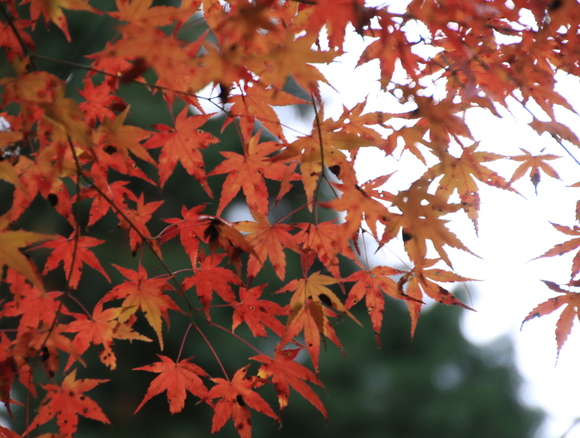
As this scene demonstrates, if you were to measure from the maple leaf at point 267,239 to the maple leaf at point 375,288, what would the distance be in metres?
0.17

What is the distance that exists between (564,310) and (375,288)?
403 mm

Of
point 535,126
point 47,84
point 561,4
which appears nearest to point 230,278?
point 47,84

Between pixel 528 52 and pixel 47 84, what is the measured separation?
95 centimetres

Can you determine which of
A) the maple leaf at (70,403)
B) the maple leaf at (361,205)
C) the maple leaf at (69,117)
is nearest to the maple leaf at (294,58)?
the maple leaf at (361,205)

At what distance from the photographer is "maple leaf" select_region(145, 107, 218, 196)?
1147 millimetres

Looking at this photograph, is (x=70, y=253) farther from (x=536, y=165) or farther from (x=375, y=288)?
(x=536, y=165)

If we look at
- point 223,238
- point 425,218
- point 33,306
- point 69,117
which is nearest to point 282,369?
point 223,238

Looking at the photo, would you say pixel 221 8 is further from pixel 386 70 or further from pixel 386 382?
pixel 386 382

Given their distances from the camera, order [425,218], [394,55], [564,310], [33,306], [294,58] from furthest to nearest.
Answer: [33,306], [564,310], [394,55], [425,218], [294,58]

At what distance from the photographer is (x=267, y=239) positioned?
1104 mm

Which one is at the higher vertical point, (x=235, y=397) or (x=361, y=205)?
(x=361, y=205)

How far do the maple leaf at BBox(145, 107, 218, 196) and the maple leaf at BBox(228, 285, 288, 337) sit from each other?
0.82 ft

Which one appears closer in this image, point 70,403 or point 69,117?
point 69,117

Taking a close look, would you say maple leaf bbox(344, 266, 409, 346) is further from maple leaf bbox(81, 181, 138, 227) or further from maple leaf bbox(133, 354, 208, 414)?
maple leaf bbox(81, 181, 138, 227)
